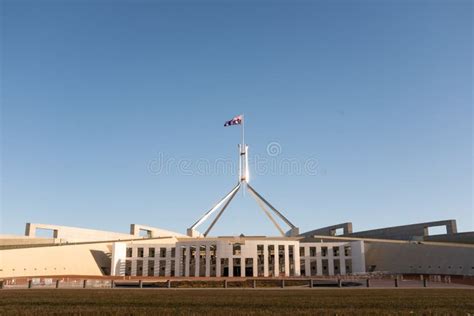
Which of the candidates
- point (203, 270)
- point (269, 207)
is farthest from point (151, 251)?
point (269, 207)

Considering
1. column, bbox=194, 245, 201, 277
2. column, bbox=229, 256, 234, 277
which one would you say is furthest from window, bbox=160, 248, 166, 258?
column, bbox=229, 256, 234, 277

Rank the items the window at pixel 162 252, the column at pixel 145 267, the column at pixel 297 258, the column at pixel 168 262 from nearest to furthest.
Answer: the column at pixel 297 258 < the column at pixel 168 262 < the column at pixel 145 267 < the window at pixel 162 252

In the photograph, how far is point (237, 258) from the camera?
182 ft

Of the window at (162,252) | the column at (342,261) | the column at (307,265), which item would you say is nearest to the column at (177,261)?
the window at (162,252)

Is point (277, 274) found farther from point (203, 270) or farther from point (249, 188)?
point (249, 188)

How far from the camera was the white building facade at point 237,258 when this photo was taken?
2106 inches

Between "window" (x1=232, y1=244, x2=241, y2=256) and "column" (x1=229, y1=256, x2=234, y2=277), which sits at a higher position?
"window" (x1=232, y1=244, x2=241, y2=256)

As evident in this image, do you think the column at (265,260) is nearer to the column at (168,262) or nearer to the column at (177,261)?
the column at (177,261)

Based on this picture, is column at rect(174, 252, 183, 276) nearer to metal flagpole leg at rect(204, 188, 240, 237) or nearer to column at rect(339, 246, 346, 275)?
metal flagpole leg at rect(204, 188, 240, 237)

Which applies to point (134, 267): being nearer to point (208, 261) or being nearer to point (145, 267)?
point (145, 267)

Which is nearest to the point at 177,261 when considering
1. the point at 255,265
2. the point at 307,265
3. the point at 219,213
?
the point at 255,265

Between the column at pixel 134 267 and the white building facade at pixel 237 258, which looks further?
the column at pixel 134 267

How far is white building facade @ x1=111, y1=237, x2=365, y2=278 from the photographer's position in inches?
2106

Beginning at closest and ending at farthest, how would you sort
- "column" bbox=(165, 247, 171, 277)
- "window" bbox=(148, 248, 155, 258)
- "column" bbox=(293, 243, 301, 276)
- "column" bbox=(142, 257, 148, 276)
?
"column" bbox=(293, 243, 301, 276)
"column" bbox=(165, 247, 171, 277)
"column" bbox=(142, 257, 148, 276)
"window" bbox=(148, 248, 155, 258)
